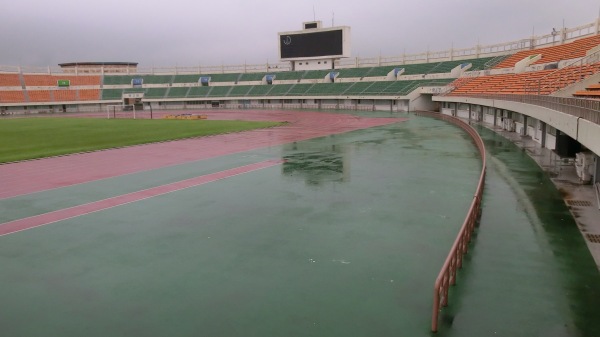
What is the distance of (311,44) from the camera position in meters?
90.1

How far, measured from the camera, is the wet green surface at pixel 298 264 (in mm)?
8383

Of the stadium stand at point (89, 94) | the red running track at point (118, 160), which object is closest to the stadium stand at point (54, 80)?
the stadium stand at point (89, 94)

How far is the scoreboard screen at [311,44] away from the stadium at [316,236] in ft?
184

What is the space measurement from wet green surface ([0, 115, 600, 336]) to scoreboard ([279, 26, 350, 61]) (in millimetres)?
70922

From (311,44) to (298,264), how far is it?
8362 centimetres

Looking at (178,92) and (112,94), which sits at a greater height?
(178,92)

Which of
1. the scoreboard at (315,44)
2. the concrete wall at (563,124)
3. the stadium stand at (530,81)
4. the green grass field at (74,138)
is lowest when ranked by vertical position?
the green grass field at (74,138)

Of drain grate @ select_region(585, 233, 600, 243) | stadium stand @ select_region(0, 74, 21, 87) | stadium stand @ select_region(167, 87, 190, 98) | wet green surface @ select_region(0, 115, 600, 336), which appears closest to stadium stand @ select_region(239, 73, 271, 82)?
A: stadium stand @ select_region(167, 87, 190, 98)

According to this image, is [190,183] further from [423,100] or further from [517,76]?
[423,100]

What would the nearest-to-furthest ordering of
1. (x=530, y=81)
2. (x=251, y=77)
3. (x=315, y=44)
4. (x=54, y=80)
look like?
(x=530, y=81) → (x=315, y=44) → (x=54, y=80) → (x=251, y=77)

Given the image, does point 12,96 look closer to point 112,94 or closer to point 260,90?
point 112,94

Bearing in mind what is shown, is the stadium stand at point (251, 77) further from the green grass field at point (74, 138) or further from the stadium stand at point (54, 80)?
the green grass field at point (74, 138)

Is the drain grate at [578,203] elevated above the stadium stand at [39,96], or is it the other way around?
the stadium stand at [39,96]

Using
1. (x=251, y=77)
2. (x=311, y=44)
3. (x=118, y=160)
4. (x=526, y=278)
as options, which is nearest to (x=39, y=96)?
(x=251, y=77)
